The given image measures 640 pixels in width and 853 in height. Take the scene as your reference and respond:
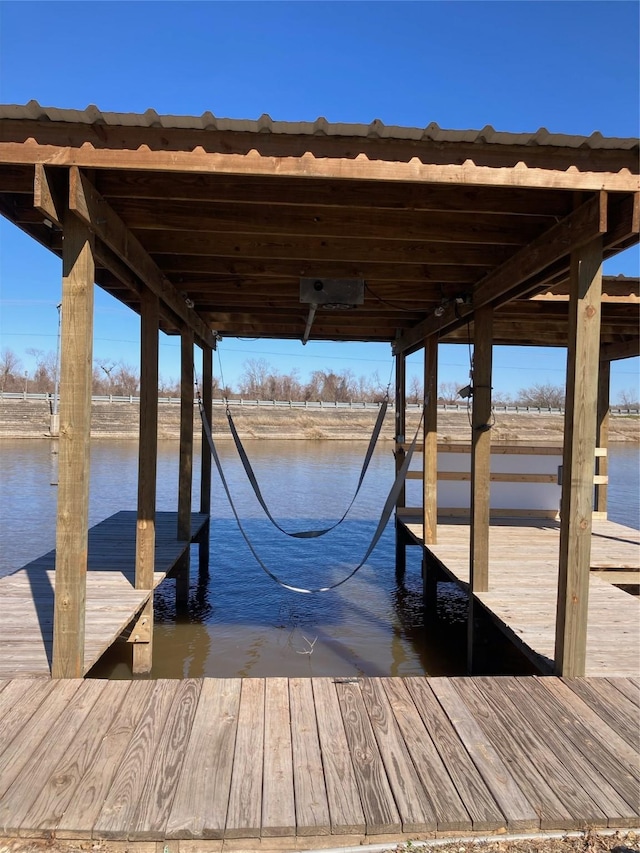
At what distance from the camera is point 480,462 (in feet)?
14.2

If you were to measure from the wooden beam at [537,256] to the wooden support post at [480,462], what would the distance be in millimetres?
209

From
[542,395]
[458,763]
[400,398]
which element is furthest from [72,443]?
[542,395]

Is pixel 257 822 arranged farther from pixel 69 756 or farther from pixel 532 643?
pixel 532 643

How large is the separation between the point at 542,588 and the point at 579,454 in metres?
1.95

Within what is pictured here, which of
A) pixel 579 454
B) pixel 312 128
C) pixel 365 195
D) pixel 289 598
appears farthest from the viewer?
pixel 289 598

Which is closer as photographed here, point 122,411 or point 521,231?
point 521,231

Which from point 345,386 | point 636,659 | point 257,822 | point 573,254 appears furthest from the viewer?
point 345,386

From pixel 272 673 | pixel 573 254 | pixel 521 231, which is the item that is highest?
pixel 521 231

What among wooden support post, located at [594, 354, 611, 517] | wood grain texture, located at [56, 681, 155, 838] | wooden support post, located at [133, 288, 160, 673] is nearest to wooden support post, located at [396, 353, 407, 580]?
wooden support post, located at [594, 354, 611, 517]

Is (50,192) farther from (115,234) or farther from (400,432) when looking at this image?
(400,432)

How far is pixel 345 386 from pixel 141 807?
63.1 metres

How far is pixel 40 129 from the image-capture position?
2.54 m

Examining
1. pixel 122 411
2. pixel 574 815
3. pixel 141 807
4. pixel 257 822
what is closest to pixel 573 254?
pixel 574 815

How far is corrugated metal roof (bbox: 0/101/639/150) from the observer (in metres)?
2.46
